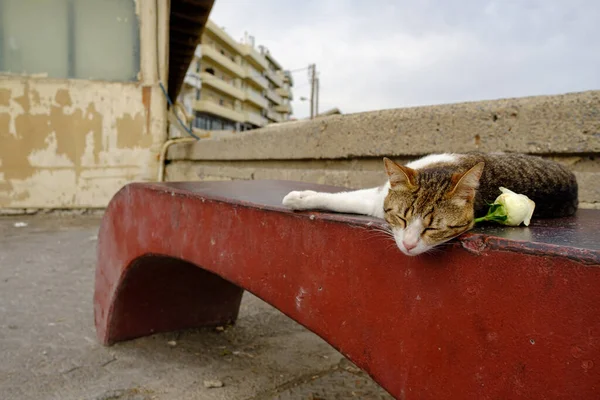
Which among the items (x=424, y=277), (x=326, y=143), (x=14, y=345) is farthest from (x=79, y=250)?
(x=424, y=277)

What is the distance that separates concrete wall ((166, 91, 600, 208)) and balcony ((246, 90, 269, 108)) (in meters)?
41.3

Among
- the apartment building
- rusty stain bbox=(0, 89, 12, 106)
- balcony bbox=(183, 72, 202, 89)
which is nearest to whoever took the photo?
rusty stain bbox=(0, 89, 12, 106)

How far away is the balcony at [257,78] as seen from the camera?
4519cm

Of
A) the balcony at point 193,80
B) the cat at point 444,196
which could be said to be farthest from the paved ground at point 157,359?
the balcony at point 193,80

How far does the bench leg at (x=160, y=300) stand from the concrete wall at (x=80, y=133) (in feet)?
13.6

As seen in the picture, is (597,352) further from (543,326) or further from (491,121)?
(491,121)

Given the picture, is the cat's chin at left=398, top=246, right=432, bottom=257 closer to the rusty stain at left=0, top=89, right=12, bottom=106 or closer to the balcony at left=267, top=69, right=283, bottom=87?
the rusty stain at left=0, top=89, right=12, bottom=106

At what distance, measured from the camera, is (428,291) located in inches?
34.9

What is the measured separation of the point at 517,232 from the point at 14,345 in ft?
7.92

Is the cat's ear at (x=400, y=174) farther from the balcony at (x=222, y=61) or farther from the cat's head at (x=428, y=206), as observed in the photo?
the balcony at (x=222, y=61)

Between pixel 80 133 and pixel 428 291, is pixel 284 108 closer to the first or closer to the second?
pixel 80 133

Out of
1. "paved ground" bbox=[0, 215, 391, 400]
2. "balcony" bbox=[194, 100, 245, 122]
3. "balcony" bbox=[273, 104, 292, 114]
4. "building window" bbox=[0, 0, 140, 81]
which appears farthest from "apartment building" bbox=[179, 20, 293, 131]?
"paved ground" bbox=[0, 215, 391, 400]

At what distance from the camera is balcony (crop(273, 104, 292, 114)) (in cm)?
6319

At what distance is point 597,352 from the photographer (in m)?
0.66
